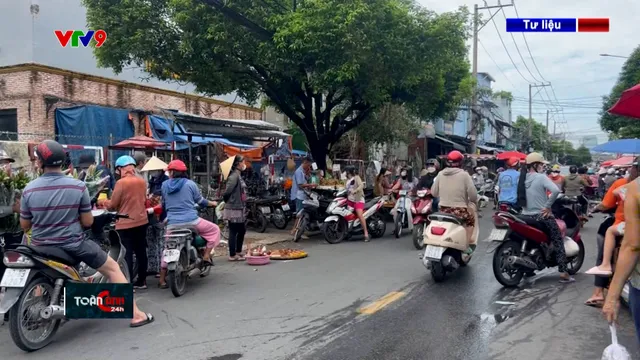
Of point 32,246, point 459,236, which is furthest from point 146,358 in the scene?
point 459,236

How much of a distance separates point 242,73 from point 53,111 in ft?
21.1

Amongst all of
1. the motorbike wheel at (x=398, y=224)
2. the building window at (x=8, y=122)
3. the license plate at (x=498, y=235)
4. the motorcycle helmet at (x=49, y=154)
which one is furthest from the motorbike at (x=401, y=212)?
the building window at (x=8, y=122)

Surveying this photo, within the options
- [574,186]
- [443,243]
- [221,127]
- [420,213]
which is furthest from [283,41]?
[574,186]

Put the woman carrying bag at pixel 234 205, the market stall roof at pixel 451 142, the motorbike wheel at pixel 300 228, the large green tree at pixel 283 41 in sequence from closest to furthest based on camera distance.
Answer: the woman carrying bag at pixel 234 205 < the motorbike wheel at pixel 300 228 < the large green tree at pixel 283 41 < the market stall roof at pixel 451 142

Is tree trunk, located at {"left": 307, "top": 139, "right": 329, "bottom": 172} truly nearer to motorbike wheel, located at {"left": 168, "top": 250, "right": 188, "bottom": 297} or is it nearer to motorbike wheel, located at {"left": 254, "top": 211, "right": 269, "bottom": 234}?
motorbike wheel, located at {"left": 254, "top": 211, "right": 269, "bottom": 234}

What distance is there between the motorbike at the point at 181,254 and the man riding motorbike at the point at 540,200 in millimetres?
4565

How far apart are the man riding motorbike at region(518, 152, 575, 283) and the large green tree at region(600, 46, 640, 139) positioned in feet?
82.8

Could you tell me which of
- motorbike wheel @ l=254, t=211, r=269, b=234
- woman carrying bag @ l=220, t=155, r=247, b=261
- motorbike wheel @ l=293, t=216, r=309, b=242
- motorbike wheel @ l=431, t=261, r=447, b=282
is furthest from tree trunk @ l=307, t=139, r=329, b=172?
motorbike wheel @ l=431, t=261, r=447, b=282

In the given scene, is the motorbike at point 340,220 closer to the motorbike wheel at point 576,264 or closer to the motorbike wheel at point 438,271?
the motorbike wheel at point 438,271

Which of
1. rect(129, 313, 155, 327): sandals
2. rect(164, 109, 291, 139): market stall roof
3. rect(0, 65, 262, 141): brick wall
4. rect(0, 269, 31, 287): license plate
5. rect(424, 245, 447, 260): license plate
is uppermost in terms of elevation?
rect(0, 65, 262, 141): brick wall

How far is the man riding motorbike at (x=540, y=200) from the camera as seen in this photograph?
7066mm

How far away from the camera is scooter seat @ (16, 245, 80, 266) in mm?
4707

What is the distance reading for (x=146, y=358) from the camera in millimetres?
4531

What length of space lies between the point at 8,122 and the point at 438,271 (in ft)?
49.3
